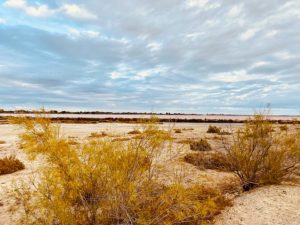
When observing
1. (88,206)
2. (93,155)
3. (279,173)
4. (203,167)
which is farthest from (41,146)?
(203,167)

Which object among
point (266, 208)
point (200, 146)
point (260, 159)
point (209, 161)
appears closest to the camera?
point (266, 208)

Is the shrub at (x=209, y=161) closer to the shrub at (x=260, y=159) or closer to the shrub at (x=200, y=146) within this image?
the shrub at (x=260, y=159)

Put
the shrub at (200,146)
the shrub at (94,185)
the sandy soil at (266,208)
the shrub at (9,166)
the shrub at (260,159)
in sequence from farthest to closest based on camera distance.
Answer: the shrub at (200,146) → the shrub at (9,166) → the shrub at (260,159) → the sandy soil at (266,208) → the shrub at (94,185)

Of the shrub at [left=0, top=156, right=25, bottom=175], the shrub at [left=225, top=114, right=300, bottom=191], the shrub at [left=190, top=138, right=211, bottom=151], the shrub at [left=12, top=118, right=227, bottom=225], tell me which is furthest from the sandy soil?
the shrub at [left=0, top=156, right=25, bottom=175]

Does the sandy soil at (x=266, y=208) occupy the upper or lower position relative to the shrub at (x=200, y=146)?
lower

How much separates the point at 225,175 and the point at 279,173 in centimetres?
172

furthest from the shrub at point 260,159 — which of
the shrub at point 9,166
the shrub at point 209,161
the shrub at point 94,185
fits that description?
the shrub at point 9,166

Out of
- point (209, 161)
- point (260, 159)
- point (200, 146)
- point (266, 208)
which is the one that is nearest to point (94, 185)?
point (266, 208)

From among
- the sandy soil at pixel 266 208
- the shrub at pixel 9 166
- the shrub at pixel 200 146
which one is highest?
the shrub at pixel 200 146

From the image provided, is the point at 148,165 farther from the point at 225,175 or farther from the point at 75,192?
the point at 225,175

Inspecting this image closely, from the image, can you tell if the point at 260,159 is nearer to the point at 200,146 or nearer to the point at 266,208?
the point at 266,208

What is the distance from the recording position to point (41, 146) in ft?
15.9

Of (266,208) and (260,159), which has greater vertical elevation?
(260,159)

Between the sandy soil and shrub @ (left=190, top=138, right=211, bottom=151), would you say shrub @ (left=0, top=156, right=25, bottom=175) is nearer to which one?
shrub @ (left=190, top=138, right=211, bottom=151)
